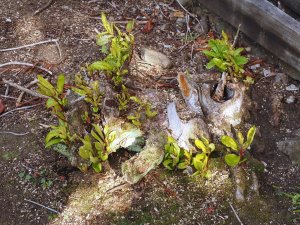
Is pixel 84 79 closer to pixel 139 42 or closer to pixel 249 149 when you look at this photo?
pixel 139 42

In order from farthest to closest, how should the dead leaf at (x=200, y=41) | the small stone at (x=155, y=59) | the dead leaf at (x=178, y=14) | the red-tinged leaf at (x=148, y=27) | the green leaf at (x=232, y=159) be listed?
the dead leaf at (x=178, y=14) → the red-tinged leaf at (x=148, y=27) → the dead leaf at (x=200, y=41) → the small stone at (x=155, y=59) → the green leaf at (x=232, y=159)

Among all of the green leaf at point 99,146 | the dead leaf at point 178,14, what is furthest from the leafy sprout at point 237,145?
the dead leaf at point 178,14

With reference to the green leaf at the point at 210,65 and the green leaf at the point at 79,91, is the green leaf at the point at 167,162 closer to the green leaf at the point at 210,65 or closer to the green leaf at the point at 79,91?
the green leaf at the point at 79,91

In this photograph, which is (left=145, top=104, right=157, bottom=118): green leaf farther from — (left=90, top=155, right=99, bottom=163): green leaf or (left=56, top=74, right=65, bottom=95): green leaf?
(left=56, top=74, right=65, bottom=95): green leaf

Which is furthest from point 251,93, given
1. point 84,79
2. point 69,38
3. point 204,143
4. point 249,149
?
point 69,38

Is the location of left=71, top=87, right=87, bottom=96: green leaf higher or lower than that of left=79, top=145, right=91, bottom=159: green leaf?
higher

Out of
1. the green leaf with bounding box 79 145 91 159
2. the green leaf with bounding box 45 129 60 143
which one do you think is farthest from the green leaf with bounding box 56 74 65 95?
the green leaf with bounding box 79 145 91 159
